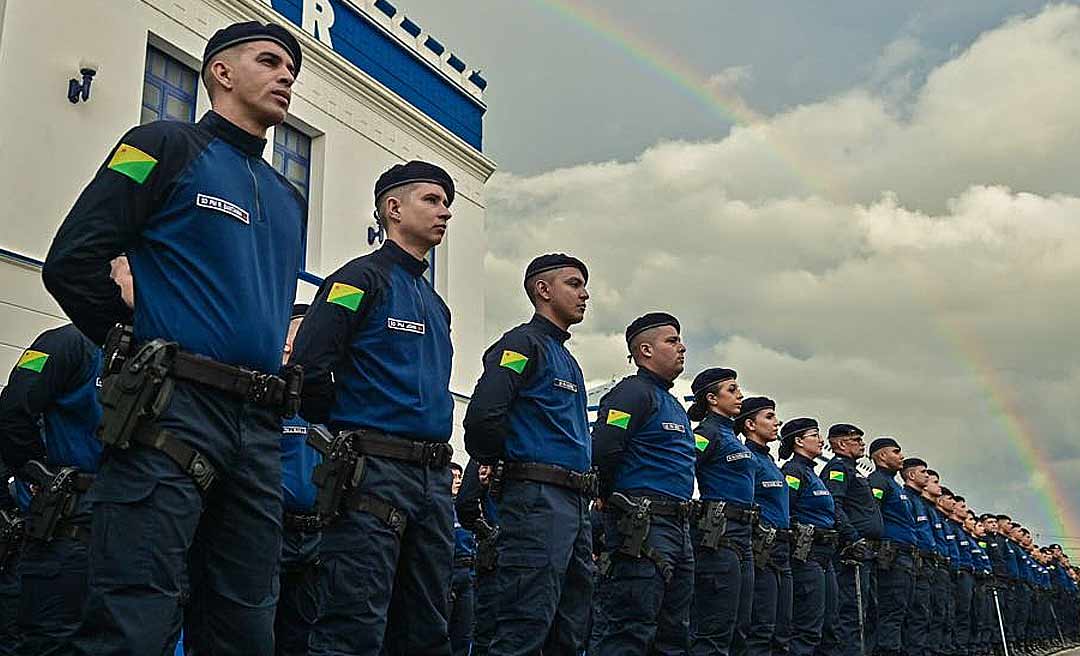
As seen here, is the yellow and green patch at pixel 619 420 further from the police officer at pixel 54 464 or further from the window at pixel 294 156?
the window at pixel 294 156

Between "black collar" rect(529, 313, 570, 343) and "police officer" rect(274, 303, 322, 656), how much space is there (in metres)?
1.34

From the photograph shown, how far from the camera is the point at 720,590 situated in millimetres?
7297

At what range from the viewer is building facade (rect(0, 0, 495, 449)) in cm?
992

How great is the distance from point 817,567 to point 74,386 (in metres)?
6.63

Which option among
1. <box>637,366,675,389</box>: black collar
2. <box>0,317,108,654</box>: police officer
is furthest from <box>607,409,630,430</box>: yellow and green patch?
<box>0,317,108,654</box>: police officer

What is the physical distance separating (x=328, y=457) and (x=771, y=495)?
5.39 meters

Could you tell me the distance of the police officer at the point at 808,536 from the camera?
9125mm

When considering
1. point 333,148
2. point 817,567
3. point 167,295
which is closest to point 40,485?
point 167,295

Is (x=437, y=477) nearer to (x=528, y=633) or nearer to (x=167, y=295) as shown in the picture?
(x=528, y=633)

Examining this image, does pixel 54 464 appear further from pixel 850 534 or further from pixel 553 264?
pixel 850 534

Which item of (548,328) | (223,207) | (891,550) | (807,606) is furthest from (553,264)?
(891,550)

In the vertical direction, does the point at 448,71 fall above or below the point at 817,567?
above

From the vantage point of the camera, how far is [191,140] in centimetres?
326

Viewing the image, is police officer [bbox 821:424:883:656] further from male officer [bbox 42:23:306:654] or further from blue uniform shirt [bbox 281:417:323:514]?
male officer [bbox 42:23:306:654]
